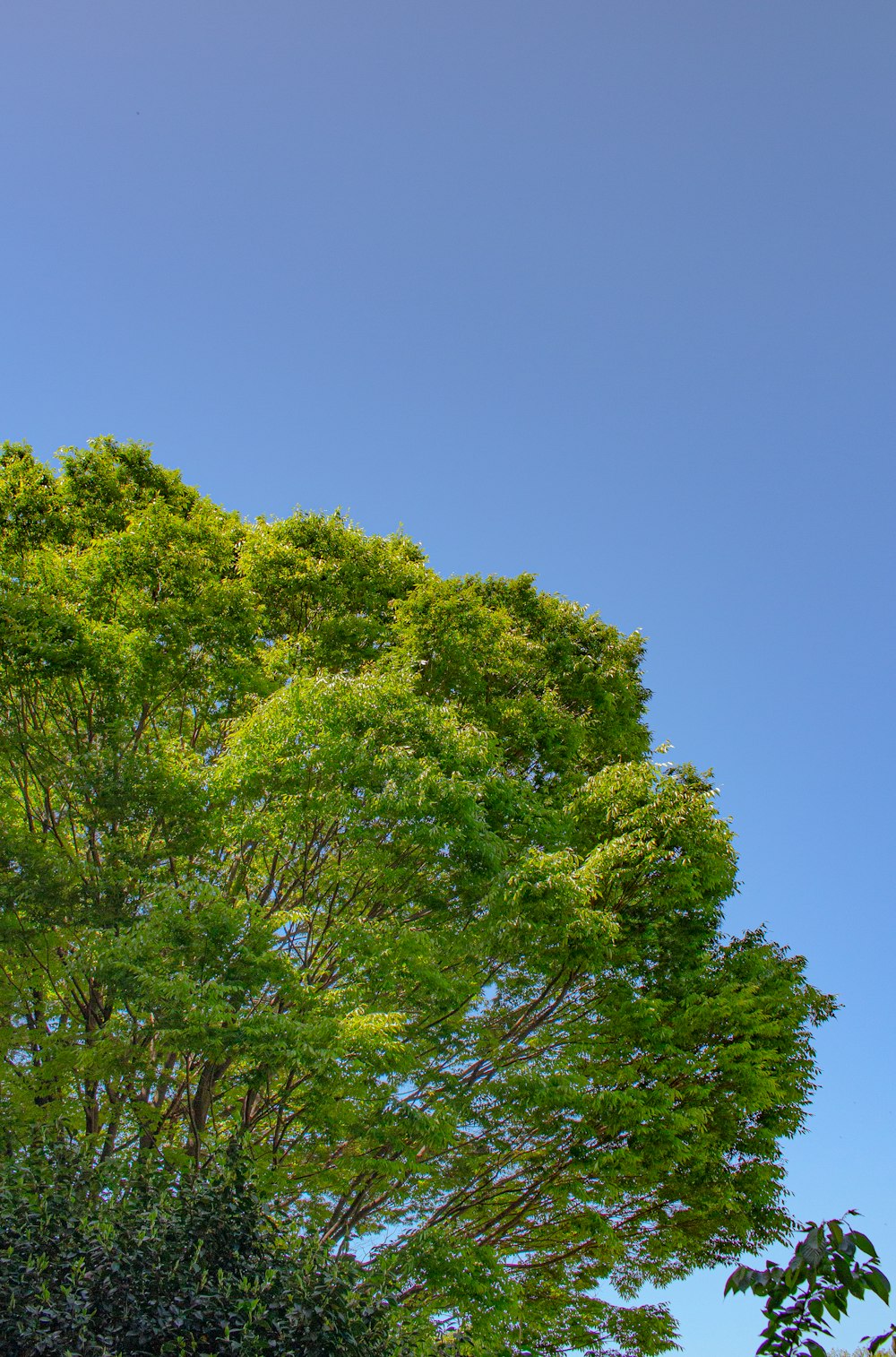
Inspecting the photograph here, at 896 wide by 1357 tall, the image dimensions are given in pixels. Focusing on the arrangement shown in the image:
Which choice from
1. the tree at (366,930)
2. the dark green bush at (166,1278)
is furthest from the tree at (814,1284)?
the tree at (366,930)

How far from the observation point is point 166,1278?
796cm

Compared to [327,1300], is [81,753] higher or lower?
higher

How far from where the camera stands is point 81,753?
13.7 metres

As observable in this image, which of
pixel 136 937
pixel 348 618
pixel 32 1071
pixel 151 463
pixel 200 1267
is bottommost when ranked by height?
pixel 200 1267

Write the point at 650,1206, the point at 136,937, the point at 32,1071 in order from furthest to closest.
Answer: the point at 650,1206, the point at 32,1071, the point at 136,937

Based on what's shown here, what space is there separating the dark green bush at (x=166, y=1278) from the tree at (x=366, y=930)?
1711mm

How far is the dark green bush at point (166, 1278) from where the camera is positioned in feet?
24.3

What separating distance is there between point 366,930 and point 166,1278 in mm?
5398

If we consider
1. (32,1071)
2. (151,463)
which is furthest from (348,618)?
(32,1071)

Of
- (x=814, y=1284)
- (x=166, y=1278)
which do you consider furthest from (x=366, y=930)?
(x=814, y=1284)

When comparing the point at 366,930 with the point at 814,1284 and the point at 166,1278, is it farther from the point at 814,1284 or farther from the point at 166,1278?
the point at 814,1284

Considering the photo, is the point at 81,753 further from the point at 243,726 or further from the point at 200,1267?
the point at 200,1267

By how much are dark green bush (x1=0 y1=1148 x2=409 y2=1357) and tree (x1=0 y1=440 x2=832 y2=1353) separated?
1.71 metres

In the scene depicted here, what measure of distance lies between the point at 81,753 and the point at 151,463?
6.91 meters
